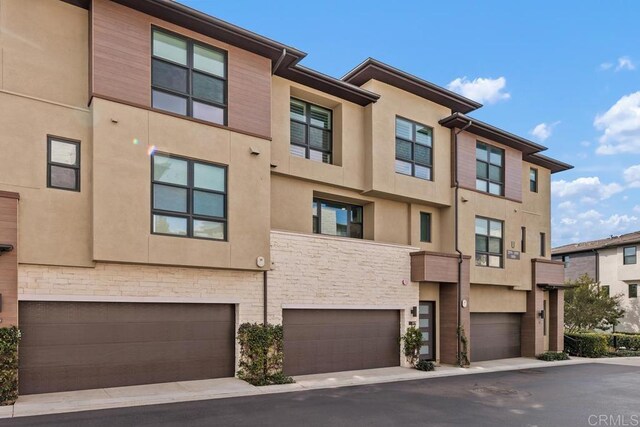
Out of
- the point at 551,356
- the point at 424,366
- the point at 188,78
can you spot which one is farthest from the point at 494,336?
the point at 188,78

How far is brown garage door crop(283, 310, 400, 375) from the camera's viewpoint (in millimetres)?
13461

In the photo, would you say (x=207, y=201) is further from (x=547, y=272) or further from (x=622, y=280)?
(x=622, y=280)

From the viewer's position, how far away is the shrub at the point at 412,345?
15.4 meters

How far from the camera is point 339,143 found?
15.5 m

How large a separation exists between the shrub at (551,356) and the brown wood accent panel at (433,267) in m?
6.01

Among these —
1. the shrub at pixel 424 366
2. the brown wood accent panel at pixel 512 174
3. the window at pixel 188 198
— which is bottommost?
the shrub at pixel 424 366

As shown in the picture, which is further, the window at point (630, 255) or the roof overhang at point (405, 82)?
the window at point (630, 255)

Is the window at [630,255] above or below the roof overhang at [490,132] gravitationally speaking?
below

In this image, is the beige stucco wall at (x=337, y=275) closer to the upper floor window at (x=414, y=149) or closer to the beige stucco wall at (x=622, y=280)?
the upper floor window at (x=414, y=149)

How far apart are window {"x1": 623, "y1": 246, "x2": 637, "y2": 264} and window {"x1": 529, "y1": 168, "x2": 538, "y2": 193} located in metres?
16.6

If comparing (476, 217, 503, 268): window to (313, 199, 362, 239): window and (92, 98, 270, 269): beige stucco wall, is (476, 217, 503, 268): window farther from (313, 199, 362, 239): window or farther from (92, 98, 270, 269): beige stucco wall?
(92, 98, 270, 269): beige stucco wall

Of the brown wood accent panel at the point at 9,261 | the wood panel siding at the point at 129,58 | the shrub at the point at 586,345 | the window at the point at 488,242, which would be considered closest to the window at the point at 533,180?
the window at the point at 488,242

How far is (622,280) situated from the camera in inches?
1310

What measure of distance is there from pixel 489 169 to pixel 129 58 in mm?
14051
